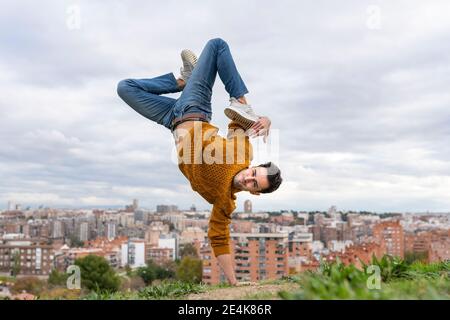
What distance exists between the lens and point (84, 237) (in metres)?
81.8

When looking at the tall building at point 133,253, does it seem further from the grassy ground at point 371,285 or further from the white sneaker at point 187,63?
the grassy ground at point 371,285

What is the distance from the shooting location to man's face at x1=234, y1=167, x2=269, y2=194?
4449 mm

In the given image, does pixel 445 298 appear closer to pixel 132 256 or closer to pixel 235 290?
pixel 235 290

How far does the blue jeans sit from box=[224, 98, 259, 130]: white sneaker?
0.11m

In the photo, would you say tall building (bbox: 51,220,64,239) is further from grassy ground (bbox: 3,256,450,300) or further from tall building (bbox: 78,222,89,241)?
grassy ground (bbox: 3,256,450,300)

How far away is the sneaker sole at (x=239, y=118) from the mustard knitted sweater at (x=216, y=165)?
72 mm

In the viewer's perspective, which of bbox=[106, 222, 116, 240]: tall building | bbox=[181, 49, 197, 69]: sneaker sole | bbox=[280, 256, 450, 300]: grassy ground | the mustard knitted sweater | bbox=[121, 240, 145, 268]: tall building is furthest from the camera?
bbox=[106, 222, 116, 240]: tall building

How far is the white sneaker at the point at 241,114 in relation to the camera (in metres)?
4.71

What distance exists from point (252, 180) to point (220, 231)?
0.65m

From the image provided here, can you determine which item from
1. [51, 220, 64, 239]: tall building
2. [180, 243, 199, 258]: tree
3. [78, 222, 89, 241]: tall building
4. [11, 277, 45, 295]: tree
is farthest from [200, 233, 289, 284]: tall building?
[51, 220, 64, 239]: tall building

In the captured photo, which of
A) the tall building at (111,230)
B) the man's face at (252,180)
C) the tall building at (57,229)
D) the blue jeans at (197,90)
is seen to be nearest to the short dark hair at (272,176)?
the man's face at (252,180)

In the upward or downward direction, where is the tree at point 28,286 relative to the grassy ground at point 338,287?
downward

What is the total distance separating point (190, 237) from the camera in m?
87.4
